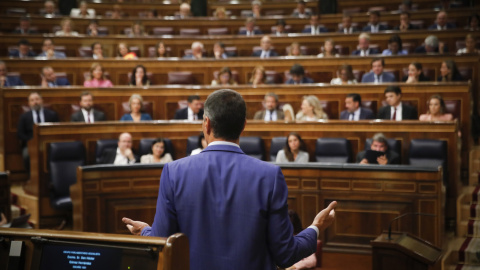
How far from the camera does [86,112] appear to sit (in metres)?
4.77

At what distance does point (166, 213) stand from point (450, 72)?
4.00 meters

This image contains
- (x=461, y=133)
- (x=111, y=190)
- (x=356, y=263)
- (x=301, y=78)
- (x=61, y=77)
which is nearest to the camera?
(x=356, y=263)

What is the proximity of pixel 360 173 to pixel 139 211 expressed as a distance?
1281 millimetres

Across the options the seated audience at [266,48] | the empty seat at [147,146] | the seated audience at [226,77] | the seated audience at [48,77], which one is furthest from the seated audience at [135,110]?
the seated audience at [266,48]

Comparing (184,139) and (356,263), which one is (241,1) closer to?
(184,139)

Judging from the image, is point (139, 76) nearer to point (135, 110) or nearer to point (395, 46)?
point (135, 110)

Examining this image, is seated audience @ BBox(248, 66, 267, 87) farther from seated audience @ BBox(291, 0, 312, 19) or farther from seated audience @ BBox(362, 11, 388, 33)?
seated audience @ BBox(291, 0, 312, 19)

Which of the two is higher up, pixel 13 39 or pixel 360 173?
pixel 13 39

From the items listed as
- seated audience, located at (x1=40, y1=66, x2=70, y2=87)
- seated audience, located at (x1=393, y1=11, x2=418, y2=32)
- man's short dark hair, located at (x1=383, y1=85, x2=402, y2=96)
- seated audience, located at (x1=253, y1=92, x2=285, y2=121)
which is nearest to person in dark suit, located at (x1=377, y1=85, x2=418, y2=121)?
man's short dark hair, located at (x1=383, y1=85, x2=402, y2=96)

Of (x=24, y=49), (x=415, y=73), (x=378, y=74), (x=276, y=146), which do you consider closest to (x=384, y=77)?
(x=378, y=74)

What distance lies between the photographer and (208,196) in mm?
1339

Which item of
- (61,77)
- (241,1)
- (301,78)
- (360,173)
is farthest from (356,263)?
(241,1)

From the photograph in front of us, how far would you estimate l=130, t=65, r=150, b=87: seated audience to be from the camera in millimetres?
5391

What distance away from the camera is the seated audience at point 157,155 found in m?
4.18
